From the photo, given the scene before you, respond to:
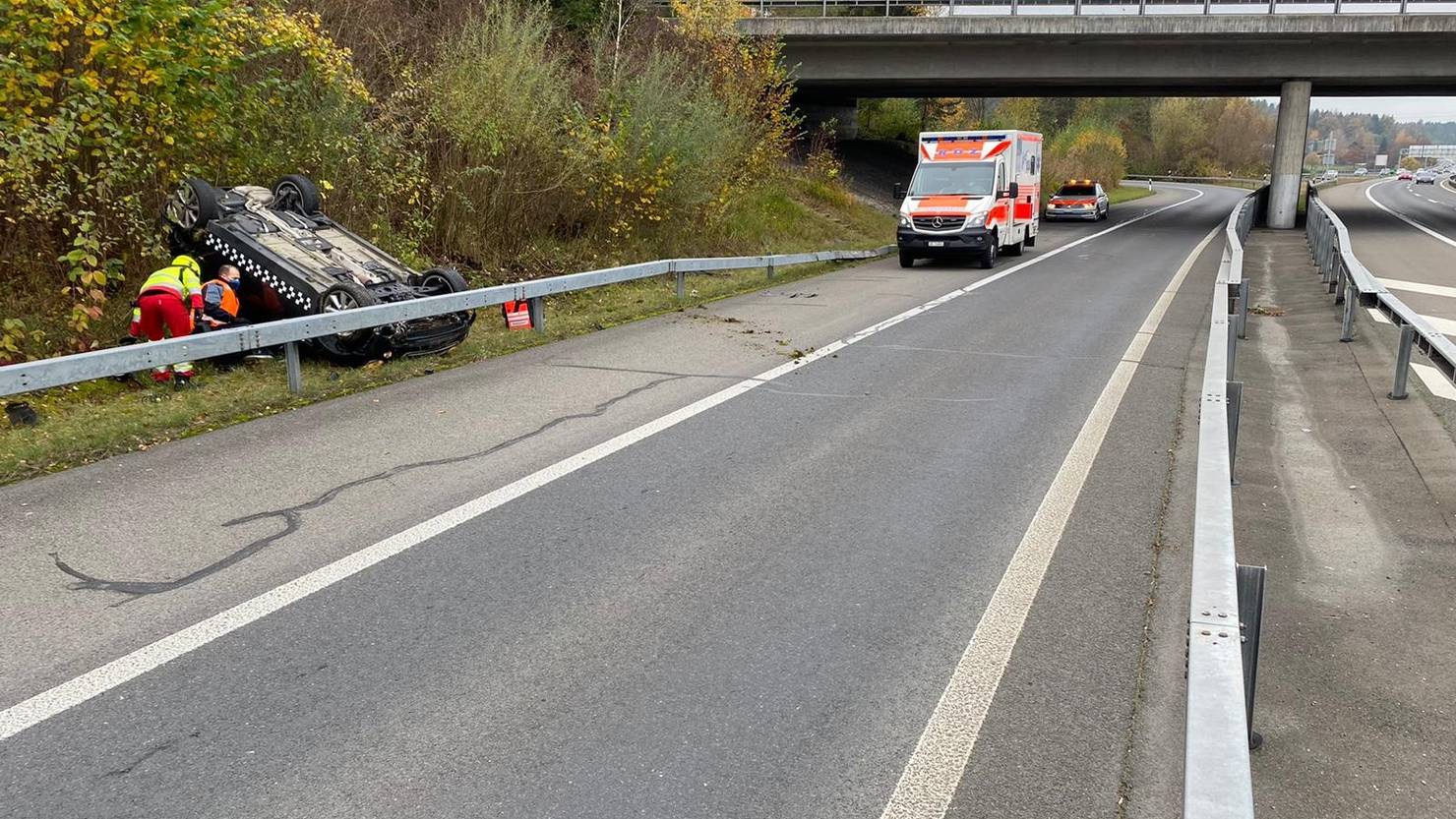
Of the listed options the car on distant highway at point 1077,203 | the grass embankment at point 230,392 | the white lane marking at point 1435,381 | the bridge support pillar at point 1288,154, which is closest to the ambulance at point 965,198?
the grass embankment at point 230,392

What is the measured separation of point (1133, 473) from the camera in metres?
7.06

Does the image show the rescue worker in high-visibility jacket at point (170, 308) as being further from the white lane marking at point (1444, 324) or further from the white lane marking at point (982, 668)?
the white lane marking at point (1444, 324)

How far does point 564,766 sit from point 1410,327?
879cm

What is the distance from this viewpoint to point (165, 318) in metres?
8.99

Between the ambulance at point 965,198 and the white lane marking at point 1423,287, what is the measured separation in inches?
286

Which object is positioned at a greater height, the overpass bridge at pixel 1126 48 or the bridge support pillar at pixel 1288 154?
the overpass bridge at pixel 1126 48

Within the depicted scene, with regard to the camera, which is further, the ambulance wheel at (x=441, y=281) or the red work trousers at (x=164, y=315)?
the ambulance wheel at (x=441, y=281)

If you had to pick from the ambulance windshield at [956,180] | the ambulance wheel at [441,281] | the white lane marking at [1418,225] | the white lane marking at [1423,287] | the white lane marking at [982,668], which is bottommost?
the white lane marking at [1418,225]

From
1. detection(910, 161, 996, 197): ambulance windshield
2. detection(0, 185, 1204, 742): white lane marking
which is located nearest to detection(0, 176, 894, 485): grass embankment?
detection(0, 185, 1204, 742): white lane marking

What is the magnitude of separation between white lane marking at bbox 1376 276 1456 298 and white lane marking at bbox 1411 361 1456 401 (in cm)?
869

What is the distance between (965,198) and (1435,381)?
42.3 ft

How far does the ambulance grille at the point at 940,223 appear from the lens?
70.9 feet

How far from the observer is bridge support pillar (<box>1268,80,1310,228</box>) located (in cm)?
3650

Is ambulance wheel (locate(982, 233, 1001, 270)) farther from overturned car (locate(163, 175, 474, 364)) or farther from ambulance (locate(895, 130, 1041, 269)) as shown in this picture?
overturned car (locate(163, 175, 474, 364))
